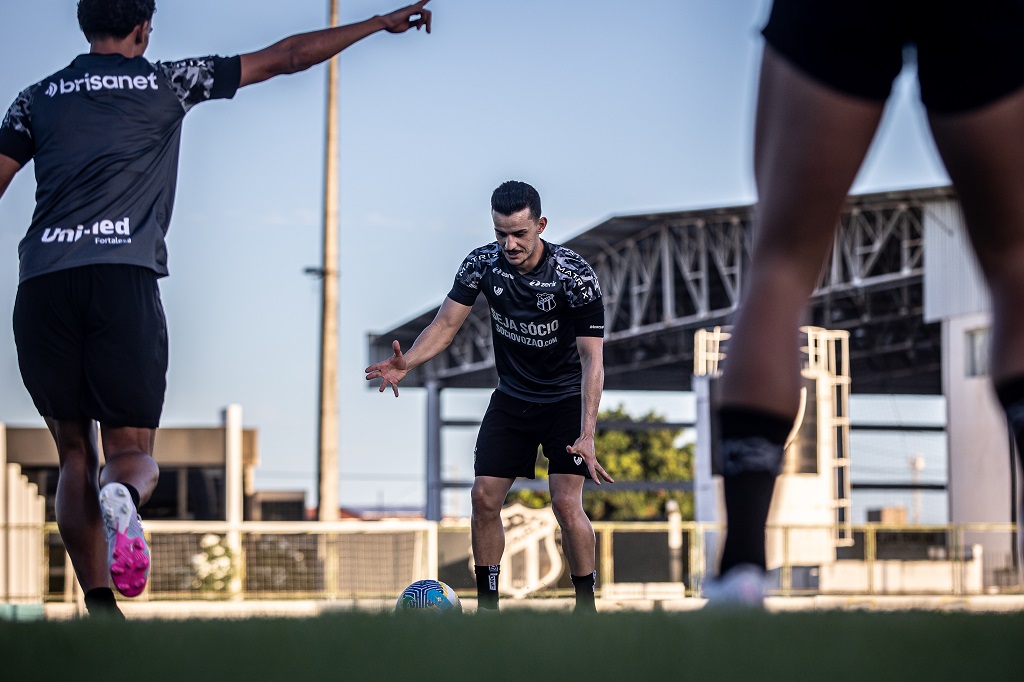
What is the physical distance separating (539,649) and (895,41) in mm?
1379

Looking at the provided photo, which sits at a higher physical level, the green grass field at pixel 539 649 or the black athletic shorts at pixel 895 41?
the black athletic shorts at pixel 895 41

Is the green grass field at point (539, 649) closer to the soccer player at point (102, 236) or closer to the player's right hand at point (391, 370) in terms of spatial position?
the soccer player at point (102, 236)

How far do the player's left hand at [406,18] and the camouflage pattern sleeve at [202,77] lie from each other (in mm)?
600

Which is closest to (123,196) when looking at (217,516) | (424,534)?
(424,534)

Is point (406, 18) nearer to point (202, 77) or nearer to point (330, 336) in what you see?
point (202, 77)

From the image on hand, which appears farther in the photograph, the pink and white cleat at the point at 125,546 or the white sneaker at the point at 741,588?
the pink and white cleat at the point at 125,546

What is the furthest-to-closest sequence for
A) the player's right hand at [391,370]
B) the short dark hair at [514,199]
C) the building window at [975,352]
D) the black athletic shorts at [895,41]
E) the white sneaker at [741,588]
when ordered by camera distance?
the building window at [975,352], the short dark hair at [514,199], the player's right hand at [391,370], the black athletic shorts at [895,41], the white sneaker at [741,588]

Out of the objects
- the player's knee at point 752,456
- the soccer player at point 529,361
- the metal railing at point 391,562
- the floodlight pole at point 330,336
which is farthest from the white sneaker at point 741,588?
the floodlight pole at point 330,336

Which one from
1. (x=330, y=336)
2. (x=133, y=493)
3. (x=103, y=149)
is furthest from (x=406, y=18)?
(x=330, y=336)

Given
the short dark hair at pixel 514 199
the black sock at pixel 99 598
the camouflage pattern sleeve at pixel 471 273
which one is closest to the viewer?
the black sock at pixel 99 598

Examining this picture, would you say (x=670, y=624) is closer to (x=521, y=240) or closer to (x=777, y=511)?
(x=521, y=240)

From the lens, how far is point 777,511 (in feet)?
117

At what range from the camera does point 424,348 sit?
6.98 m

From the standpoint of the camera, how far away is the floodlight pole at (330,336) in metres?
29.3
